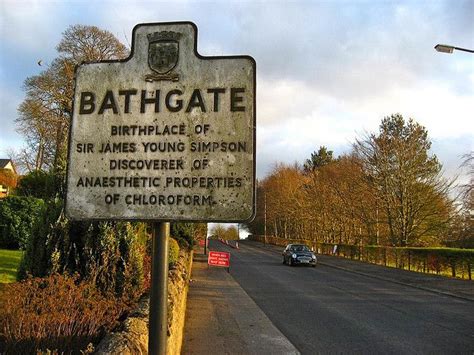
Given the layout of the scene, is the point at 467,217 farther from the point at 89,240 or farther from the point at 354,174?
the point at 89,240

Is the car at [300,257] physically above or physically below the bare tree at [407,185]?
below

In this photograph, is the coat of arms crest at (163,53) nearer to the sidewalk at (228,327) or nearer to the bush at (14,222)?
the sidewalk at (228,327)

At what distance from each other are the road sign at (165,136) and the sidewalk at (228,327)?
620cm

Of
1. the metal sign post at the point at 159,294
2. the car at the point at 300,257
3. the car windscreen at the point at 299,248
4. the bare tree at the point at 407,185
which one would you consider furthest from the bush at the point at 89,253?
the bare tree at the point at 407,185

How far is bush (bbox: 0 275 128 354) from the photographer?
16.3 ft

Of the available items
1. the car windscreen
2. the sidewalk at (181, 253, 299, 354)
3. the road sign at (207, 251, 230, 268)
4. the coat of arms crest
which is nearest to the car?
the car windscreen

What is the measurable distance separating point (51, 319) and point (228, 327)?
5.34 meters

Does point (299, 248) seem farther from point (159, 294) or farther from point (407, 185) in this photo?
point (159, 294)

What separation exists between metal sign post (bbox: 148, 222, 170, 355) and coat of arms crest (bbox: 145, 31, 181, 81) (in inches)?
28.3

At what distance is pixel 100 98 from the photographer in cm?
221

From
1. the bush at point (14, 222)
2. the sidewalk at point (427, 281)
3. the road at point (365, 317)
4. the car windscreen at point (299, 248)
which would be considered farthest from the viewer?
the car windscreen at point (299, 248)

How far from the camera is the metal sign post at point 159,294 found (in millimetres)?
2070

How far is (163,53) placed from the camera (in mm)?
2188

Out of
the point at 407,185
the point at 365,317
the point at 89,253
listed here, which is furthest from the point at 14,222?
the point at 407,185
